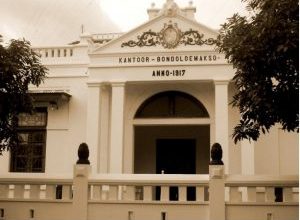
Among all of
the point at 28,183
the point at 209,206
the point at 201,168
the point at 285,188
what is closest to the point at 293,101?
the point at 285,188

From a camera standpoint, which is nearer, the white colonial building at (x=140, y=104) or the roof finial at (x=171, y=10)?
the white colonial building at (x=140, y=104)

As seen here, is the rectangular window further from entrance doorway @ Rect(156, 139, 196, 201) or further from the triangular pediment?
entrance doorway @ Rect(156, 139, 196, 201)

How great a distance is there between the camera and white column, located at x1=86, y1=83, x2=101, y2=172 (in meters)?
16.5

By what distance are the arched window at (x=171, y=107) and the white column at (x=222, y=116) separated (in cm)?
169

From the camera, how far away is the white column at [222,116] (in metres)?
15.9

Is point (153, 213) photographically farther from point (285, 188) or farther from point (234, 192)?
point (285, 188)

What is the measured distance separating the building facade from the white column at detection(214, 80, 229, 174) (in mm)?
31

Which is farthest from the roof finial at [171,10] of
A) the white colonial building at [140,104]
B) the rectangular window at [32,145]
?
the rectangular window at [32,145]

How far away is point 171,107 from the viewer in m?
18.1

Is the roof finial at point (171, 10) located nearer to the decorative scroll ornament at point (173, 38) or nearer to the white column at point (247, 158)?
the decorative scroll ornament at point (173, 38)

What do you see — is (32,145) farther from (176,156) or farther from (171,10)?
(171,10)

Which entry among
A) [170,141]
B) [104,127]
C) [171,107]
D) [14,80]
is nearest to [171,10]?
[171,107]

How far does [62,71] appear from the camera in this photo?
61.9 ft

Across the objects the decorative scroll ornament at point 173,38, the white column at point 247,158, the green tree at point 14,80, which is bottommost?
the white column at point 247,158
